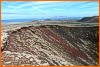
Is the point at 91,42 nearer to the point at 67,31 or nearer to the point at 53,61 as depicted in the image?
the point at 67,31

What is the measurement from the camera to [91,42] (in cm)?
2402

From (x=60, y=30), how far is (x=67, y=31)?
0.88 m

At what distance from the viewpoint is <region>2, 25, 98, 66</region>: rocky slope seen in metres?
14.6

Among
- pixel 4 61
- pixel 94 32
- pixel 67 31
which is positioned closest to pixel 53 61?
pixel 4 61

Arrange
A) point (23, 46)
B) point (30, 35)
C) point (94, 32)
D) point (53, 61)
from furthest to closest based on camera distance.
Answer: point (94, 32) < point (30, 35) < point (23, 46) < point (53, 61)

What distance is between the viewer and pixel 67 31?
23891mm

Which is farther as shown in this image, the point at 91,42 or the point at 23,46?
the point at 91,42

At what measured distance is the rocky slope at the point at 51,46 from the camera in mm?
14581

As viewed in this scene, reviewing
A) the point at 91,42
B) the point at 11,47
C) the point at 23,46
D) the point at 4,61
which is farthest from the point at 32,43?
the point at 91,42

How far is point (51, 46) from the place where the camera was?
19453 millimetres

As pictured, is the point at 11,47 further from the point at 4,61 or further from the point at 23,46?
the point at 4,61

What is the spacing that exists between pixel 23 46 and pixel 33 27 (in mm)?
4840

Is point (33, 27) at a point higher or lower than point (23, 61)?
higher

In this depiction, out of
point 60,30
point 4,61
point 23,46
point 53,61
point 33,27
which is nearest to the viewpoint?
point 4,61
